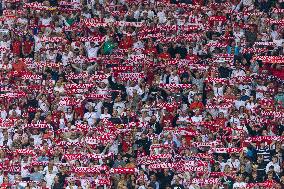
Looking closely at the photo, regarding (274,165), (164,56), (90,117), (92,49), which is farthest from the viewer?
(92,49)

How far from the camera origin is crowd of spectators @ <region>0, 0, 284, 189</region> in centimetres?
2944

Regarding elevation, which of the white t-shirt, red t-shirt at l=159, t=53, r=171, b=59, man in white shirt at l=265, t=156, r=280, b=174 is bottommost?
man in white shirt at l=265, t=156, r=280, b=174

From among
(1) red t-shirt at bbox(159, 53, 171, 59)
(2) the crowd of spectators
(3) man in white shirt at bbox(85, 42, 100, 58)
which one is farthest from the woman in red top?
(1) red t-shirt at bbox(159, 53, 171, 59)

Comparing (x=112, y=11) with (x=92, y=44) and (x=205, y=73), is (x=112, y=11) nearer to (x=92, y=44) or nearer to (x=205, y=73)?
(x=92, y=44)

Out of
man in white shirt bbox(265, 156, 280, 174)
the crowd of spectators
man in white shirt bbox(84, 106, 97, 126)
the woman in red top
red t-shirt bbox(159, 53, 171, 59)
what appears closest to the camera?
man in white shirt bbox(265, 156, 280, 174)

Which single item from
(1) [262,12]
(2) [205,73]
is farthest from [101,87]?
(1) [262,12]

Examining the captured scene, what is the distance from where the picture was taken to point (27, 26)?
33.5m

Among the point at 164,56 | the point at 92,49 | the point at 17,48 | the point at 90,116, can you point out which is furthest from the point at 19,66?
the point at 164,56

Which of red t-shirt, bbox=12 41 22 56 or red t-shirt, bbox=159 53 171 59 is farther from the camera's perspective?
red t-shirt, bbox=12 41 22 56

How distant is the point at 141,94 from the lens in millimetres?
31656

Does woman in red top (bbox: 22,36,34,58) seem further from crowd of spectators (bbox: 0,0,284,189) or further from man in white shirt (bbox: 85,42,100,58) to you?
man in white shirt (bbox: 85,42,100,58)

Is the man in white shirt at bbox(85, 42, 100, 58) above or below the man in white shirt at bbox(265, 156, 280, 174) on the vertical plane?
above

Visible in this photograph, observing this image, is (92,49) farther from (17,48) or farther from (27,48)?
(17,48)

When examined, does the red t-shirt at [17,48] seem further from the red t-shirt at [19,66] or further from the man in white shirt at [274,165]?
the man in white shirt at [274,165]
